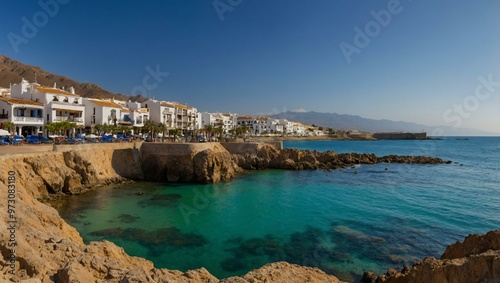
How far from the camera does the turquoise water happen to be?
45.7ft

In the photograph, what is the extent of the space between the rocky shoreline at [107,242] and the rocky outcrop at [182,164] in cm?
12

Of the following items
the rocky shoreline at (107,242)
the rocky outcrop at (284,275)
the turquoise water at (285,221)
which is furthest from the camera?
the turquoise water at (285,221)

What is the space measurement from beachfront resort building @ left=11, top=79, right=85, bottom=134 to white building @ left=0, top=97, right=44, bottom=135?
74cm

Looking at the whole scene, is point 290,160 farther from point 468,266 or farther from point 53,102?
point 468,266

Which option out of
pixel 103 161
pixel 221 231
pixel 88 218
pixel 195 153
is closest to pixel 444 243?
pixel 221 231

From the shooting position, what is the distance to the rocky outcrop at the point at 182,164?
110 feet

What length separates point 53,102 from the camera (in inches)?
1571

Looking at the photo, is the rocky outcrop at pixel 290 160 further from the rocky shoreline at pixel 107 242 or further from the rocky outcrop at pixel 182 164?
the rocky outcrop at pixel 182 164

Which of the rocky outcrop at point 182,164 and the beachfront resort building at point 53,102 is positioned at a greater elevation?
the beachfront resort building at point 53,102

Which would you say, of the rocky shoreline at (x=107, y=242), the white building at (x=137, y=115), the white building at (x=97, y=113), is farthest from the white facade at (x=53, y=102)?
the rocky shoreline at (x=107, y=242)

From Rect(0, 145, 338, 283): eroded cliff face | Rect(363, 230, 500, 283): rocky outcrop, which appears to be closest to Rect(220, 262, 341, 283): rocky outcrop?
Rect(0, 145, 338, 283): eroded cliff face

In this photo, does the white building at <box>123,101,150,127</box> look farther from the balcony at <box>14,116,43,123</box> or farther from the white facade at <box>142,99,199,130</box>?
the balcony at <box>14,116,43,123</box>

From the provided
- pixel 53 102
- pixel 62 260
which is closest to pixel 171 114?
pixel 53 102

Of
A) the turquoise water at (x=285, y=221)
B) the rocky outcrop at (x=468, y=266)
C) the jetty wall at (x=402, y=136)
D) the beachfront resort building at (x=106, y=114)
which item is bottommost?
the turquoise water at (x=285, y=221)
